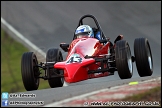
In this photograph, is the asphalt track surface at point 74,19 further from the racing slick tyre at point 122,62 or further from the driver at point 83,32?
the racing slick tyre at point 122,62

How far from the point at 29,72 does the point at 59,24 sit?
Answer: 1259 centimetres

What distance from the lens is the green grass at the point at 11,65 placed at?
17.1m

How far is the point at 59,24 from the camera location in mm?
23203

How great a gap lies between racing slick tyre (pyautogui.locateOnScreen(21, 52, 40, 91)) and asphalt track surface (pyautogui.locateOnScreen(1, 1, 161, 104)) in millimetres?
7553

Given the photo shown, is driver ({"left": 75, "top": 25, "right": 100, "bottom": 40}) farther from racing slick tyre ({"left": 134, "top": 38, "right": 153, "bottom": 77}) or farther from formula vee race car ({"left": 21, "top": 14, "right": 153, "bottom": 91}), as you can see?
racing slick tyre ({"left": 134, "top": 38, "right": 153, "bottom": 77})

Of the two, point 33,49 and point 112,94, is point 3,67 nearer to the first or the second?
point 33,49

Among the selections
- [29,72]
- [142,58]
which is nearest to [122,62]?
[142,58]

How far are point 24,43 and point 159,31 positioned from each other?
17.2ft

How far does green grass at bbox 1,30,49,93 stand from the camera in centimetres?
1711

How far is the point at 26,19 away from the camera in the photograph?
2402cm

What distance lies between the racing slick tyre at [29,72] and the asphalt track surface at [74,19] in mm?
7553

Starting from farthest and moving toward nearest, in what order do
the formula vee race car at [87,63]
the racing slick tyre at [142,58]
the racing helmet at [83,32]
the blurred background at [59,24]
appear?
the blurred background at [59,24] → the racing helmet at [83,32] → the racing slick tyre at [142,58] → the formula vee race car at [87,63]

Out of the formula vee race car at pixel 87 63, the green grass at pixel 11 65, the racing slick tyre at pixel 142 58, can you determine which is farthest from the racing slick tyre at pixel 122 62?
the green grass at pixel 11 65

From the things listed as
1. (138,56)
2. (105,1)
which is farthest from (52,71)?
(105,1)
